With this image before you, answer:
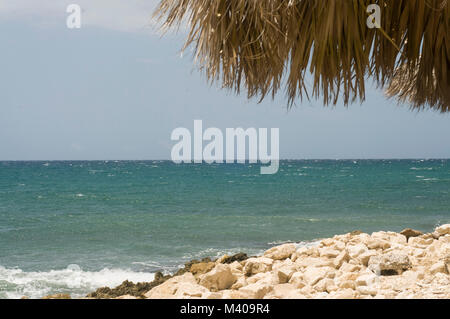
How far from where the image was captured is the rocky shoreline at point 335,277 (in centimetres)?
300

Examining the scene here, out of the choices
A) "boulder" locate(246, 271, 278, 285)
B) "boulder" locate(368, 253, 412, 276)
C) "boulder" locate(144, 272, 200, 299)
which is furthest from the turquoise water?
"boulder" locate(368, 253, 412, 276)

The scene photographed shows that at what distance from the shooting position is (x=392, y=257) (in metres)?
3.47

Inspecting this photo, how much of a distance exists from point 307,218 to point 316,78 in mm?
13166

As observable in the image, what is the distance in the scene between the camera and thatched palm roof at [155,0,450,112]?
233cm

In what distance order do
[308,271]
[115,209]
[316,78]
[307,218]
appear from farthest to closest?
1. [115,209]
2. [307,218]
3. [308,271]
4. [316,78]

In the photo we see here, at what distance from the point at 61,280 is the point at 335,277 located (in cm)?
511

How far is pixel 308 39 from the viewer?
8.00 ft

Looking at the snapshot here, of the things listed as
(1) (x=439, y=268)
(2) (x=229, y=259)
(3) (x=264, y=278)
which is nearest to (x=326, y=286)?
(3) (x=264, y=278)

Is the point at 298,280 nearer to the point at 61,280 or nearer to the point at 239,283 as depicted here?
the point at 239,283

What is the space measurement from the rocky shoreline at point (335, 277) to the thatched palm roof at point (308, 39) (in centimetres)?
129

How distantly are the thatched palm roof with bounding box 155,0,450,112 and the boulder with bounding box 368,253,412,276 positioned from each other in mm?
1406

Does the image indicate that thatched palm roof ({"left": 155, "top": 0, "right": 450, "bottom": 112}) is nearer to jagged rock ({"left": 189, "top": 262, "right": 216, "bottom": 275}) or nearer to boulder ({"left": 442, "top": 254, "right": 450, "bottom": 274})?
boulder ({"left": 442, "top": 254, "right": 450, "bottom": 274})
